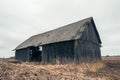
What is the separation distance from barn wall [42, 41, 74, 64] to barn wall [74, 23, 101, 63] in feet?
2.59

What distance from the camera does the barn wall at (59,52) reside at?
18.5 m

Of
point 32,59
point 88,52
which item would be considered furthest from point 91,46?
point 32,59

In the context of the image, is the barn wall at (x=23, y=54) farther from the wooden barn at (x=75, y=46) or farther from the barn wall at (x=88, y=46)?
the barn wall at (x=88, y=46)

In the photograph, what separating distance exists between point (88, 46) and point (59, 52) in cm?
425

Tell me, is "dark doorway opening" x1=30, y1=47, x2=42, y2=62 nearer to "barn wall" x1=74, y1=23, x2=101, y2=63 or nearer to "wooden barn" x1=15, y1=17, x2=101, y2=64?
"wooden barn" x1=15, y1=17, x2=101, y2=64

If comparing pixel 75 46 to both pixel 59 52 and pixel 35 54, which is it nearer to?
pixel 59 52

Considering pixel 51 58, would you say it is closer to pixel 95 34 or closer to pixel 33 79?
pixel 95 34

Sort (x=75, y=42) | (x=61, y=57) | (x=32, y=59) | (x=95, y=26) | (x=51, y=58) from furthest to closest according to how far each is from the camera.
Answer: (x=32, y=59), (x=95, y=26), (x=51, y=58), (x=61, y=57), (x=75, y=42)

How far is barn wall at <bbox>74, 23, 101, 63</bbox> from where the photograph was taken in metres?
18.6

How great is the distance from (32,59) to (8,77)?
20.2 meters

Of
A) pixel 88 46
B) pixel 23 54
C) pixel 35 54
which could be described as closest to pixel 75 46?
pixel 88 46

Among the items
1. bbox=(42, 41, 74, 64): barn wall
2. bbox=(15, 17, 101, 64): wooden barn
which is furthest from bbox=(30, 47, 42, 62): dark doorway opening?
bbox=(42, 41, 74, 64): barn wall

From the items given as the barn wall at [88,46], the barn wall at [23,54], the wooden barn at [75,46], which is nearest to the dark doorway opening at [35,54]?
the barn wall at [23,54]

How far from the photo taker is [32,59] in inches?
1052
